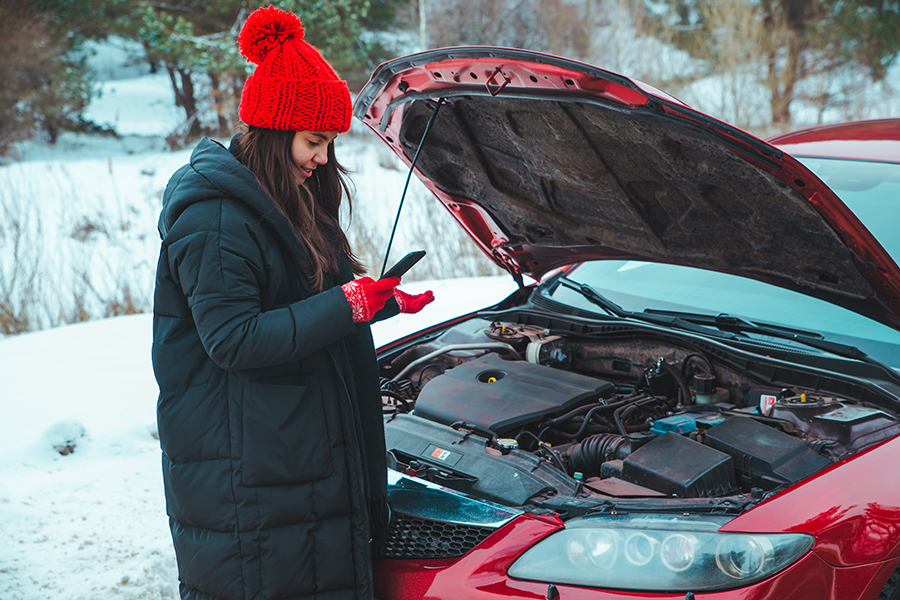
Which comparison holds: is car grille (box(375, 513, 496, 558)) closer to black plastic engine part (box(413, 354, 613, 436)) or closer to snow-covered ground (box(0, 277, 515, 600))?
black plastic engine part (box(413, 354, 613, 436))

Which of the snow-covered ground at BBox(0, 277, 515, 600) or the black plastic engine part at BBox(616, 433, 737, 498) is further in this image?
the snow-covered ground at BBox(0, 277, 515, 600)

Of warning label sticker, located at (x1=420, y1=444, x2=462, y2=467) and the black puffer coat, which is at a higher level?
the black puffer coat

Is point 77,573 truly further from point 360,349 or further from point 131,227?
point 131,227

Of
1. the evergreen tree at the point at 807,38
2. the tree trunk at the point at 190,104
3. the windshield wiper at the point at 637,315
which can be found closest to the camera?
the windshield wiper at the point at 637,315

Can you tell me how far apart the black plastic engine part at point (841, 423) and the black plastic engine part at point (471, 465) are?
0.73 metres

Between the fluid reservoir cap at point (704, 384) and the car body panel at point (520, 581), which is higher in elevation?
the fluid reservoir cap at point (704, 384)

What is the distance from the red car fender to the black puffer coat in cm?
91

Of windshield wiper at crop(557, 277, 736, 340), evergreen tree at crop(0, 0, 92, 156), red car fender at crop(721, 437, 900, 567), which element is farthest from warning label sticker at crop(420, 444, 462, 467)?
evergreen tree at crop(0, 0, 92, 156)

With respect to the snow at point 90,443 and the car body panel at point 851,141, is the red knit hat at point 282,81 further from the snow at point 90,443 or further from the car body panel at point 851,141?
the car body panel at point 851,141

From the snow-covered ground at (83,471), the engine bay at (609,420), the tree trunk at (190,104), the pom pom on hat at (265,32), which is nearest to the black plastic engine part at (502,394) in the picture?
the engine bay at (609,420)

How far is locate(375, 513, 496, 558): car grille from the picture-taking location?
1600 millimetres

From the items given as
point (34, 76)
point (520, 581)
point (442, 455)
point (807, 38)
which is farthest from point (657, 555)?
point (807, 38)

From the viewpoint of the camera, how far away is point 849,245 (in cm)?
184

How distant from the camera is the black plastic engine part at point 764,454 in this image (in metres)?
1.71
